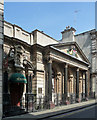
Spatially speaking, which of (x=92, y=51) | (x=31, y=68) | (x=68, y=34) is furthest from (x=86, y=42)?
(x=31, y=68)

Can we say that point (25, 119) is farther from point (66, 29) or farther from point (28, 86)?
point (66, 29)

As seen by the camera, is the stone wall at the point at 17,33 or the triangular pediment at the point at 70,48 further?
the triangular pediment at the point at 70,48

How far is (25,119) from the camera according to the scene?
1052 centimetres

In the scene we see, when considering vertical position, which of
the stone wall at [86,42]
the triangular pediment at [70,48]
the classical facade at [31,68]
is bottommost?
the classical facade at [31,68]

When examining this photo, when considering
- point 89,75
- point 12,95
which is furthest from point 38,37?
point 89,75

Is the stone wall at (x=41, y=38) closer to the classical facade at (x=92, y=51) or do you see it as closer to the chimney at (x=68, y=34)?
the chimney at (x=68, y=34)

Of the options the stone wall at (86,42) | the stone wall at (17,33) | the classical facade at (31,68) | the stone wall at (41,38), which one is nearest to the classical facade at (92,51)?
the stone wall at (86,42)

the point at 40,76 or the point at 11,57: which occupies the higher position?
the point at 11,57

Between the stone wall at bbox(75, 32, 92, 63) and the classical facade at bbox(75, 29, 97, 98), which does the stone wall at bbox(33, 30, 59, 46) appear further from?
the stone wall at bbox(75, 32, 92, 63)

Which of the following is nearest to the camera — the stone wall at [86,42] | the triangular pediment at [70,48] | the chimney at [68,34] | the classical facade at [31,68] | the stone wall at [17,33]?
the classical facade at [31,68]

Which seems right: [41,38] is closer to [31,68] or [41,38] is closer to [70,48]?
[31,68]

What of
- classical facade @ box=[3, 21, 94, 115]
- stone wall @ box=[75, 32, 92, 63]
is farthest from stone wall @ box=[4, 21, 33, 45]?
stone wall @ box=[75, 32, 92, 63]

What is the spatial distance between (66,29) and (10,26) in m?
14.9

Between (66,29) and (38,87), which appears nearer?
(38,87)
